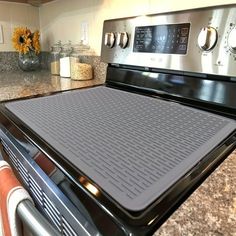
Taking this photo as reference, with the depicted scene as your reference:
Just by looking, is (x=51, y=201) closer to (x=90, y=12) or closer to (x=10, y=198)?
(x=10, y=198)

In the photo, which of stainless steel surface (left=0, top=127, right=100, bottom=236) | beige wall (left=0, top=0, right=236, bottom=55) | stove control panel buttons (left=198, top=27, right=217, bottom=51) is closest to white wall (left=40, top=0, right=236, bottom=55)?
beige wall (left=0, top=0, right=236, bottom=55)

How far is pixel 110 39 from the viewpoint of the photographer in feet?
3.19

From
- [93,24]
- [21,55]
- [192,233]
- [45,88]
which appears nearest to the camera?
[192,233]

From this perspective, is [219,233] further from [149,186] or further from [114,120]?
[114,120]

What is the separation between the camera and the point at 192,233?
0.28 metres

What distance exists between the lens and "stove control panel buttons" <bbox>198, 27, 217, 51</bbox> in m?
0.67

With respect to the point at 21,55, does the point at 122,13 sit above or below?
above

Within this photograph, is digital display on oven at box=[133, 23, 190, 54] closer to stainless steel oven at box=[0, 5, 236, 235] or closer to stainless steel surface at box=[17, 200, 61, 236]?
stainless steel oven at box=[0, 5, 236, 235]

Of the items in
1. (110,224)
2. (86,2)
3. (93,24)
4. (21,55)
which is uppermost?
(86,2)

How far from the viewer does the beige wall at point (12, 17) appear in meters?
1.62

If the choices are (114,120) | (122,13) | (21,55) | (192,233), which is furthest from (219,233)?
(21,55)

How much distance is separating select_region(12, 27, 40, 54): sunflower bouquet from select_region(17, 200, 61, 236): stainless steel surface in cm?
130

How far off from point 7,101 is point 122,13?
26.2 inches

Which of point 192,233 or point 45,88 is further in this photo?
point 45,88
